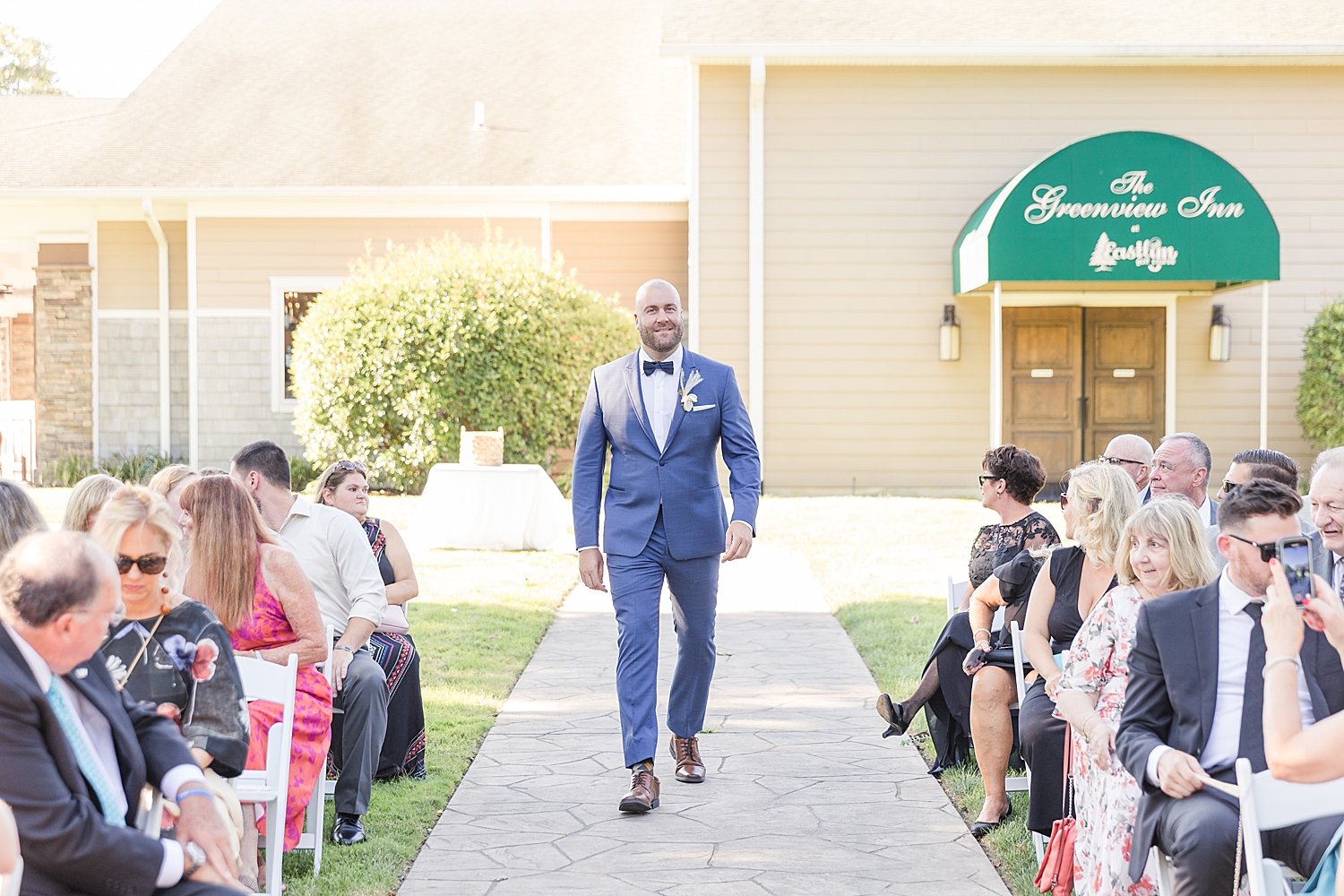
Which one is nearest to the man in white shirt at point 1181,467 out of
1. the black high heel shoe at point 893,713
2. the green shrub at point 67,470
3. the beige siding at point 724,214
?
the black high heel shoe at point 893,713

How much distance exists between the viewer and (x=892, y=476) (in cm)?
1662

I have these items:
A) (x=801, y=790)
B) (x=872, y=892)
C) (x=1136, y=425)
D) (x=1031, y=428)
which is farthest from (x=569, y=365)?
(x=872, y=892)

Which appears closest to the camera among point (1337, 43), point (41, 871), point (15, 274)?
point (41, 871)

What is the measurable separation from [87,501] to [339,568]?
1.23m

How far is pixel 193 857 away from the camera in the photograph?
266 centimetres

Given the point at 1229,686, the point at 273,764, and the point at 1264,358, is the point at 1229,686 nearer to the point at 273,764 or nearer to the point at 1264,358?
the point at 273,764

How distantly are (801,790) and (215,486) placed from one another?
2.63 metres

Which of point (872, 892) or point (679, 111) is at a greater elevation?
point (679, 111)

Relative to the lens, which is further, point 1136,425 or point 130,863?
point 1136,425

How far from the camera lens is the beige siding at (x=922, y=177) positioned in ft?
53.1

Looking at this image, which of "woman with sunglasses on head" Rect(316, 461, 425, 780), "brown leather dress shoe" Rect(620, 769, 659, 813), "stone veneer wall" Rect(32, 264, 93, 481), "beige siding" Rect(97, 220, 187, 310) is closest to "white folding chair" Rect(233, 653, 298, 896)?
"woman with sunglasses on head" Rect(316, 461, 425, 780)

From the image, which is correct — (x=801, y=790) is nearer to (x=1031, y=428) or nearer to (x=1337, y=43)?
(x=1031, y=428)

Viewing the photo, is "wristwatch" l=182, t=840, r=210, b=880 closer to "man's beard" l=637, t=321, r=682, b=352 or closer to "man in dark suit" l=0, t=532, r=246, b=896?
"man in dark suit" l=0, t=532, r=246, b=896

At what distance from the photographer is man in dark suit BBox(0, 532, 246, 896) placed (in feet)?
7.96
